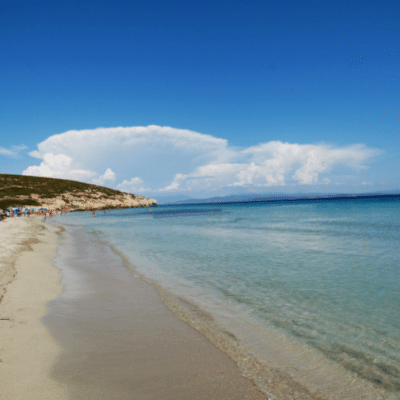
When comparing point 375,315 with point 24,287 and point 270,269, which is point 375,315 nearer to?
point 270,269

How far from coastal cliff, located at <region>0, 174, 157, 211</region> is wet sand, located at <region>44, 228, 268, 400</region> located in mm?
98781

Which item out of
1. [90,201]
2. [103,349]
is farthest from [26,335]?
[90,201]

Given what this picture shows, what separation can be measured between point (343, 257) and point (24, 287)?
15.7 m

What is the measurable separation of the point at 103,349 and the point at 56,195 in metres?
126

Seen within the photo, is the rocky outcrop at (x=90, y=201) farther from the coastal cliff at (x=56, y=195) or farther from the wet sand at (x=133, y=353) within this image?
the wet sand at (x=133, y=353)

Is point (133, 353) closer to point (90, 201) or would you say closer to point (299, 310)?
point (299, 310)

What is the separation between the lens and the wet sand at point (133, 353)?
4.30 m

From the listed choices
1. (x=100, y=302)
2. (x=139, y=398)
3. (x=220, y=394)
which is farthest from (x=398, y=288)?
(x=100, y=302)

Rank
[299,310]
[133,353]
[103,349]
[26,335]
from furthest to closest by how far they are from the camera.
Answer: [299,310] < [26,335] < [103,349] < [133,353]

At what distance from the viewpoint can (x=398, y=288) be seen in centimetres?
964

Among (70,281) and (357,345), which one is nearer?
(357,345)

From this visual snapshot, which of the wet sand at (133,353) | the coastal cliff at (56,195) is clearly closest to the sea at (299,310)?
the wet sand at (133,353)

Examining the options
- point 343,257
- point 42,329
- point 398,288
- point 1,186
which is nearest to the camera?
point 42,329

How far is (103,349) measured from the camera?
18.5 ft
